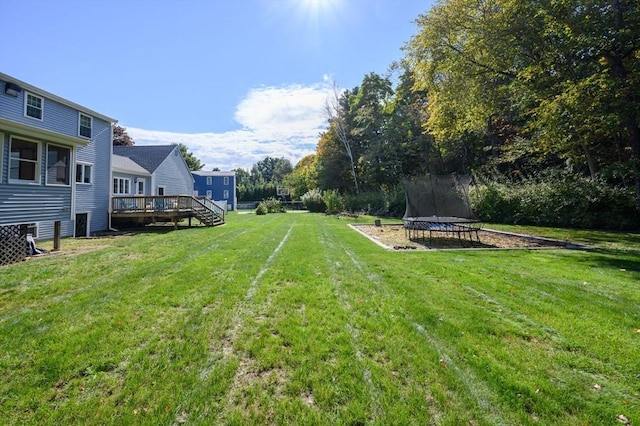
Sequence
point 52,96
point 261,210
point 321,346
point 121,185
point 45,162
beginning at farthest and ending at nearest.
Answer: point 261,210
point 121,185
point 52,96
point 45,162
point 321,346

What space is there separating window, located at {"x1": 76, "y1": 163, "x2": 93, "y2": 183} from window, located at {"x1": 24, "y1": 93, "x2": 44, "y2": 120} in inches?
94.5

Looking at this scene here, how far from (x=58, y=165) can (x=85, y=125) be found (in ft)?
14.2

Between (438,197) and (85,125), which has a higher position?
(85,125)

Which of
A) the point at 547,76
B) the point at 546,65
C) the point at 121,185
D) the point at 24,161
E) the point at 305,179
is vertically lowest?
the point at 121,185

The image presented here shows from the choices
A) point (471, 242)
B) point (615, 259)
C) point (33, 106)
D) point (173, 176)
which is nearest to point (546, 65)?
point (471, 242)

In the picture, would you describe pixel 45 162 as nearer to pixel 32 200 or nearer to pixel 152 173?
pixel 32 200

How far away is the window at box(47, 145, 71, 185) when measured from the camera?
29.7 ft

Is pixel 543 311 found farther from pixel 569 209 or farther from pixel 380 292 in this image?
pixel 569 209

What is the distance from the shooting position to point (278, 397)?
80.2 inches

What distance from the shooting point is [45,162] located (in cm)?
887

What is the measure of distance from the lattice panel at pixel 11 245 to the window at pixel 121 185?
10227 mm

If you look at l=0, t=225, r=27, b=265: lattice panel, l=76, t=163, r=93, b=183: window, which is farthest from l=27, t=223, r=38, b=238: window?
l=0, t=225, r=27, b=265: lattice panel

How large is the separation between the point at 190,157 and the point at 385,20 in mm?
42793

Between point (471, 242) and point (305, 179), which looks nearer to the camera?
point (471, 242)
